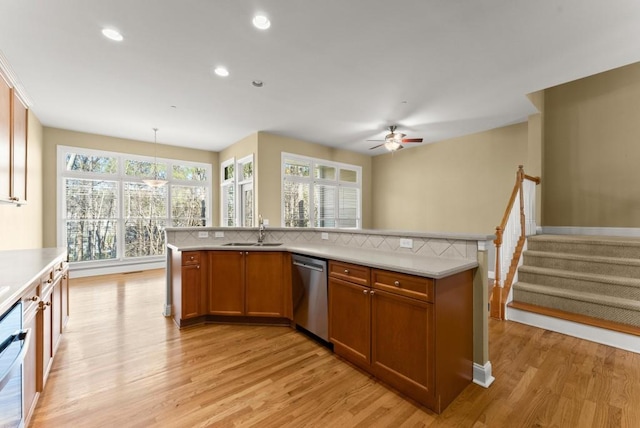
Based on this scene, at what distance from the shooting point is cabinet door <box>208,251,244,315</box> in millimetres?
3229

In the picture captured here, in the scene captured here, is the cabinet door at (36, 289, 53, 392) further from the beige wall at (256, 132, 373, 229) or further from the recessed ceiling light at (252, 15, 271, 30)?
the beige wall at (256, 132, 373, 229)

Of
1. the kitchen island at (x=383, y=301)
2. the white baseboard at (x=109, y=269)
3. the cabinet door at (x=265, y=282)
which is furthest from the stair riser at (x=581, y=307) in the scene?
the white baseboard at (x=109, y=269)

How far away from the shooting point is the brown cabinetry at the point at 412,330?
1.80 meters

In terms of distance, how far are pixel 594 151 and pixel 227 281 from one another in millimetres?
6264

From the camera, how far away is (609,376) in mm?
2203

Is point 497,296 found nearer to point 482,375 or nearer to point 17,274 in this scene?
point 482,375

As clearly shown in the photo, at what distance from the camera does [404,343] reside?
6.37 ft

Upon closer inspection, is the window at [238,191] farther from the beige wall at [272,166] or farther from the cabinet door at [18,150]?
the cabinet door at [18,150]

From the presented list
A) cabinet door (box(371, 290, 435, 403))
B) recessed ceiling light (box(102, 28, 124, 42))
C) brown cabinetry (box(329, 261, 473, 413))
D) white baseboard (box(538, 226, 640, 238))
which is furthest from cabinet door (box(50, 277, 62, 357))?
white baseboard (box(538, 226, 640, 238))

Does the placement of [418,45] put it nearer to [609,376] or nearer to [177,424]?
[609,376]

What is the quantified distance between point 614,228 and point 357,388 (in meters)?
5.28

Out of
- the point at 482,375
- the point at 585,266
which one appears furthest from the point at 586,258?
the point at 482,375

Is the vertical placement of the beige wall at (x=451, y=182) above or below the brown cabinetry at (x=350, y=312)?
above

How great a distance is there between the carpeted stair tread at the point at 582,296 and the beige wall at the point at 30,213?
6.53m
